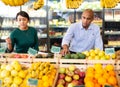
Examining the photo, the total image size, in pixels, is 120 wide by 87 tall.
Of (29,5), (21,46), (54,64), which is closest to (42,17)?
(29,5)

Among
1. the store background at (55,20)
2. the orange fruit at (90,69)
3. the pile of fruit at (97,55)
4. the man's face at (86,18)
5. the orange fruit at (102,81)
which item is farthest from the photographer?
the store background at (55,20)

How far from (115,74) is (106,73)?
12cm

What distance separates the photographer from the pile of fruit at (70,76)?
318cm

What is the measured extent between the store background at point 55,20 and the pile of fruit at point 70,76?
4.23m

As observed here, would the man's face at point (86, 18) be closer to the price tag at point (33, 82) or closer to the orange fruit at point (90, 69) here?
the orange fruit at point (90, 69)

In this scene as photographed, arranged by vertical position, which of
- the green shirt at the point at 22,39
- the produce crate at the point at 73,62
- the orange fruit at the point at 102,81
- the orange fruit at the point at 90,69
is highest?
the green shirt at the point at 22,39

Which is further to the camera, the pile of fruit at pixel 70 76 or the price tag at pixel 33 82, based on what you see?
the pile of fruit at pixel 70 76

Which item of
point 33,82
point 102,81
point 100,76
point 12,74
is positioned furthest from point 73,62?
point 33,82

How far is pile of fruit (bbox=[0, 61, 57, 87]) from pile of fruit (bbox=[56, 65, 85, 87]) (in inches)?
3.1

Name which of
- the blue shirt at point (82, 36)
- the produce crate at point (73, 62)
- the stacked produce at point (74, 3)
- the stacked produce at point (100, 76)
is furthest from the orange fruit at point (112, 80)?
the stacked produce at point (74, 3)

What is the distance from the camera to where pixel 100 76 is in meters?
3.13

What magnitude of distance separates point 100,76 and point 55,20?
4588mm

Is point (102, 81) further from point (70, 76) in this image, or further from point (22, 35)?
point (22, 35)

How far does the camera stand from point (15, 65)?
10.9 feet
